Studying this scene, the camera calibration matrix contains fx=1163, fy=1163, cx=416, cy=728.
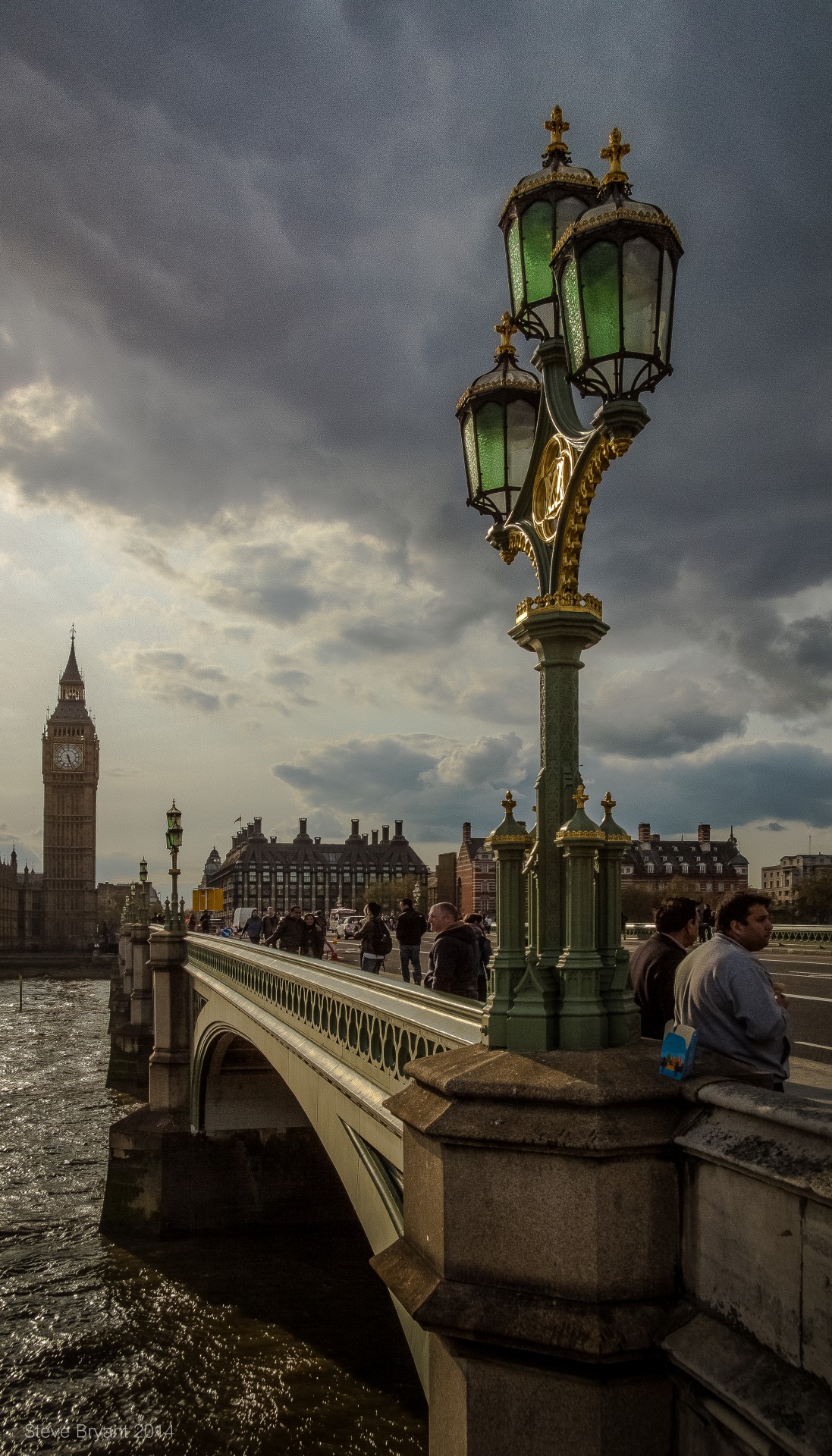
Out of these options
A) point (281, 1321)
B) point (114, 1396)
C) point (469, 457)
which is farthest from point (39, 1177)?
point (469, 457)

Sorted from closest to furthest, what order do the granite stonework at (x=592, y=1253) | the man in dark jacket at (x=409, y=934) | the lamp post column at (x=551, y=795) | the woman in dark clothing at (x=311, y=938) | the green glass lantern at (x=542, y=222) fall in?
the granite stonework at (x=592, y=1253) < the lamp post column at (x=551, y=795) < the green glass lantern at (x=542, y=222) < the man in dark jacket at (x=409, y=934) < the woman in dark clothing at (x=311, y=938)

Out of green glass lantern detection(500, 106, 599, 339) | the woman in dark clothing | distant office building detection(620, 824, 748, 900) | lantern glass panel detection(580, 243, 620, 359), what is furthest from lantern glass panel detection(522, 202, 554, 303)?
distant office building detection(620, 824, 748, 900)

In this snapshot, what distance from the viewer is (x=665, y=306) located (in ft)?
13.9

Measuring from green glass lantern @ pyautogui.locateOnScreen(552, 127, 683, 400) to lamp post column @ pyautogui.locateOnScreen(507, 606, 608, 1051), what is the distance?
0.90m

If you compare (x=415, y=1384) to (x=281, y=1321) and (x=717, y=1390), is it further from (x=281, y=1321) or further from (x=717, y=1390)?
(x=717, y=1390)

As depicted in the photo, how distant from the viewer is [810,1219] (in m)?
Answer: 2.88

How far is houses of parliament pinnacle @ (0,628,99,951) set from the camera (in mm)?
142125

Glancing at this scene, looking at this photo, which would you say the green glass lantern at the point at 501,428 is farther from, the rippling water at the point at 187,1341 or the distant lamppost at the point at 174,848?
the distant lamppost at the point at 174,848

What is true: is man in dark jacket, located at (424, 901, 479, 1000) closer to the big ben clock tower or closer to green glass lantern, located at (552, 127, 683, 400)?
green glass lantern, located at (552, 127, 683, 400)

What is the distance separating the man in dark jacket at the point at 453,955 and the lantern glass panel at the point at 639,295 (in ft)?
17.6

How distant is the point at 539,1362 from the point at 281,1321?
47.8ft

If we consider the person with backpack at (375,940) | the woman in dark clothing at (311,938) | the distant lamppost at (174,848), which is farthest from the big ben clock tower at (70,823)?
the person with backpack at (375,940)

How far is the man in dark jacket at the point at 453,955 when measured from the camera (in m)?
8.86

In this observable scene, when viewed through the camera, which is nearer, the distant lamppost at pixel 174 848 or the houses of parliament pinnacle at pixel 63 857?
the distant lamppost at pixel 174 848
